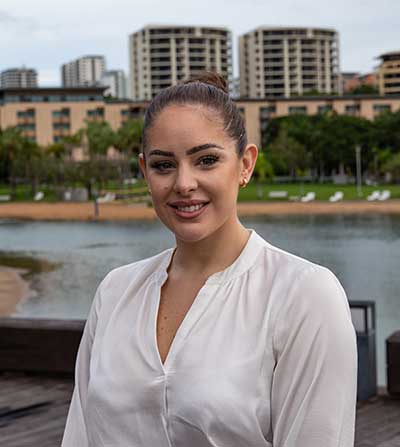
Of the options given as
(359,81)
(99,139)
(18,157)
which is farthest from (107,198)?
(359,81)

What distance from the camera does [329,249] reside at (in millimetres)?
25281

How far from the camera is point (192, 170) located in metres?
1.37

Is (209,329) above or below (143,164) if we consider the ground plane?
below

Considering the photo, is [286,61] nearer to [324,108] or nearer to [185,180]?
[324,108]

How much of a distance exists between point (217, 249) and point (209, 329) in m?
0.17

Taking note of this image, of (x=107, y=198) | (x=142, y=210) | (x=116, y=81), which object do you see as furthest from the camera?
(x=116, y=81)

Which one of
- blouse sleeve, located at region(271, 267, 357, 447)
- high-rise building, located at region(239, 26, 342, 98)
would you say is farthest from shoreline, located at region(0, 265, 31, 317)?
high-rise building, located at region(239, 26, 342, 98)

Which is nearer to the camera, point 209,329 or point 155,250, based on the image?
point 209,329

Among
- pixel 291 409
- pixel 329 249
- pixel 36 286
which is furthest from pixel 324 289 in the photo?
pixel 329 249

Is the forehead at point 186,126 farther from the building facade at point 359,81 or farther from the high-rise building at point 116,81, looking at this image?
the high-rise building at point 116,81

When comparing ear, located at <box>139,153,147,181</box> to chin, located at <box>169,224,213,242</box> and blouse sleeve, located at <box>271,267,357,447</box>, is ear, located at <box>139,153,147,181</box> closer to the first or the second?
chin, located at <box>169,224,213,242</box>

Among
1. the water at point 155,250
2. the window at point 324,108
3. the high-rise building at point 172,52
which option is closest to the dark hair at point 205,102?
the water at point 155,250

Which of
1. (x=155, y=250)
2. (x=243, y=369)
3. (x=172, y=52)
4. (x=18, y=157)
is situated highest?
(x=172, y=52)

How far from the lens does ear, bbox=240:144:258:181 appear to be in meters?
1.45
